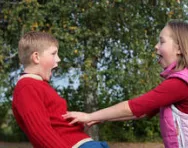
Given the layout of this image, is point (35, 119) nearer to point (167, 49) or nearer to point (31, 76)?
point (31, 76)

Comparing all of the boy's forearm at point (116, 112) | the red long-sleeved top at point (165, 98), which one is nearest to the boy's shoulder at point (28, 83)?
the boy's forearm at point (116, 112)

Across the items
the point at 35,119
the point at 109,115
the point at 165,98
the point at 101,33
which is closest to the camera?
the point at 35,119

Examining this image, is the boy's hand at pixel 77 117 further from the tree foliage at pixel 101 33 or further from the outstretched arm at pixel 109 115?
the tree foliage at pixel 101 33

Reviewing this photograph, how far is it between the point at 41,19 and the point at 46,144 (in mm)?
6677

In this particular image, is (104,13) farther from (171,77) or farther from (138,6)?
(171,77)

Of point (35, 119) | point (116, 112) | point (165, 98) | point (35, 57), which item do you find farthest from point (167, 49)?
point (35, 119)

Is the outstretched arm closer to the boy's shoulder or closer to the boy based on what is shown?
the boy

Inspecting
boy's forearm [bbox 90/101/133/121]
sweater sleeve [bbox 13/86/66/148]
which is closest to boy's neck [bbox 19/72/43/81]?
sweater sleeve [bbox 13/86/66/148]

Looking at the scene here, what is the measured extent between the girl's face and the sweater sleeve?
83 centimetres

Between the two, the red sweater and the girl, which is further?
the girl

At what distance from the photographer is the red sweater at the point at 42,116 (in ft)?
8.80

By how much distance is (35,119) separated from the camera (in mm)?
2688

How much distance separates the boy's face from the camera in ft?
9.66

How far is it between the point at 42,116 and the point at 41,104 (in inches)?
3.3
